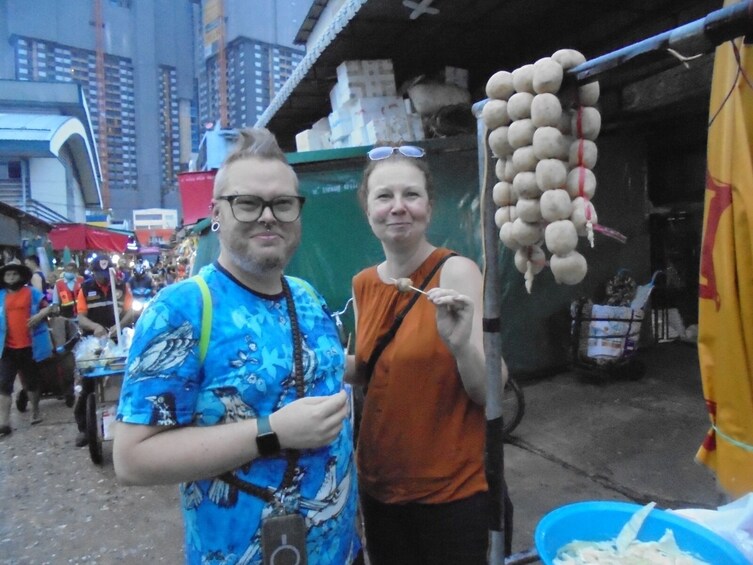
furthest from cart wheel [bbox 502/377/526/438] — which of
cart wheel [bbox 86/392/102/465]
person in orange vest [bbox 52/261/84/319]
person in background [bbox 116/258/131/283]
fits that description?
person in background [bbox 116/258/131/283]

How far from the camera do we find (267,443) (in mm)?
1294

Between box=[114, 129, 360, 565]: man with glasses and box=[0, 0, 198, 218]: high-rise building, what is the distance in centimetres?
5819

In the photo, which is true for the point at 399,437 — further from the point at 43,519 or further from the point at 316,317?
the point at 43,519

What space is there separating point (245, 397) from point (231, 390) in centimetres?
4

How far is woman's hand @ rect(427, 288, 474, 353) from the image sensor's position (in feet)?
4.79

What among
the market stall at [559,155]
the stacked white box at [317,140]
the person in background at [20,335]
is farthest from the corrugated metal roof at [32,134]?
the market stall at [559,155]

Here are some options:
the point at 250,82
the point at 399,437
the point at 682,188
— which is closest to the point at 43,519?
the point at 399,437

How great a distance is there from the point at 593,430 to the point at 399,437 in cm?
402

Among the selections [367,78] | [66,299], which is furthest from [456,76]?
[66,299]

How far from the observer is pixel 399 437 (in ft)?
5.80

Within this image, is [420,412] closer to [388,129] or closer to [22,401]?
[388,129]

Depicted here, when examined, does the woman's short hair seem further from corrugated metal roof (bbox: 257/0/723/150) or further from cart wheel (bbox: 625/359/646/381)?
cart wheel (bbox: 625/359/646/381)

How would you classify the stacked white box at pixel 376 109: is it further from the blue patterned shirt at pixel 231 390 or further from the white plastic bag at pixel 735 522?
the white plastic bag at pixel 735 522

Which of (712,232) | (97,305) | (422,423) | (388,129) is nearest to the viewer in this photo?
(712,232)
